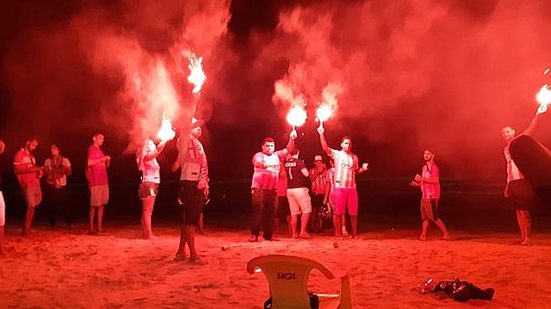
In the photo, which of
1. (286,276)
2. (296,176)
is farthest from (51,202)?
(286,276)

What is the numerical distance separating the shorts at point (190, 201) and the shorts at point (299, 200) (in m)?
4.23

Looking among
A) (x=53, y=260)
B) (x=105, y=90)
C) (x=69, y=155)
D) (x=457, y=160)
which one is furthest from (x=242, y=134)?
(x=53, y=260)

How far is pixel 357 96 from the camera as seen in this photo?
14500 millimetres

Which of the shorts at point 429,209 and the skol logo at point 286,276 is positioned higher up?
the shorts at point 429,209

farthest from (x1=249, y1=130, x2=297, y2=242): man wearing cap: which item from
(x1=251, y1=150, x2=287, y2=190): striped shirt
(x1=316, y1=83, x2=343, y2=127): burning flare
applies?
(x1=316, y1=83, x2=343, y2=127): burning flare

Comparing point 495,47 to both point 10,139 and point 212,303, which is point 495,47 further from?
point 10,139

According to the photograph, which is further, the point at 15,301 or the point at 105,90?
the point at 105,90

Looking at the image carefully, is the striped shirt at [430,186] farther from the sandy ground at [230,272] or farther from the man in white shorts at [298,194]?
the man in white shorts at [298,194]

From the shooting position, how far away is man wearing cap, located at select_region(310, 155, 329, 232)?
46.3 feet

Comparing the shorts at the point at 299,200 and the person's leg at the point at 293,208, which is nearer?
the shorts at the point at 299,200

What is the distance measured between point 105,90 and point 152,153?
5.71 m

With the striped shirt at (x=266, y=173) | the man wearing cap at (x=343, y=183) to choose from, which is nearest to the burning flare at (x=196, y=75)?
the striped shirt at (x=266, y=173)

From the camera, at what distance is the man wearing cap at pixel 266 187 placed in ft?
38.0

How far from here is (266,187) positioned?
11.6 m
